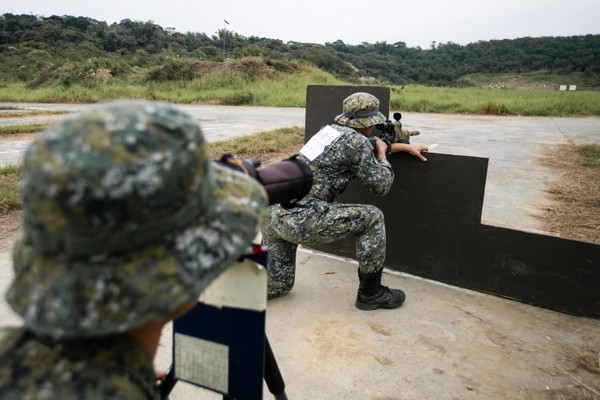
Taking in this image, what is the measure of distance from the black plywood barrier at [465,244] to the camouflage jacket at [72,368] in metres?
2.42

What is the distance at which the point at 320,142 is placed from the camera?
8.88ft

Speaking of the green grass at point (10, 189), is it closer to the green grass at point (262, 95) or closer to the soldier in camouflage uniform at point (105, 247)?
the soldier in camouflage uniform at point (105, 247)

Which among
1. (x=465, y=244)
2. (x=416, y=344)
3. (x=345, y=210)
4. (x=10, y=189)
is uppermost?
(x=345, y=210)

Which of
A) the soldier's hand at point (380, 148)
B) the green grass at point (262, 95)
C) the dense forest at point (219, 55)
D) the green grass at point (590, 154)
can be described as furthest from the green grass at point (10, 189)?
the dense forest at point (219, 55)

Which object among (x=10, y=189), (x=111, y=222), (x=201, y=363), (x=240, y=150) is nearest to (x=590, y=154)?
(x=240, y=150)

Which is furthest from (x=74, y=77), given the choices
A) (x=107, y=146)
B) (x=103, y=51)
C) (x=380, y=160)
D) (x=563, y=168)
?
(x=107, y=146)

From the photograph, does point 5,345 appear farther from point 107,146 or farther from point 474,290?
point 474,290

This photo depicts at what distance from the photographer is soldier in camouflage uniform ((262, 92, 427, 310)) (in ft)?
8.63

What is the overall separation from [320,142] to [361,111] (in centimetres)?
30

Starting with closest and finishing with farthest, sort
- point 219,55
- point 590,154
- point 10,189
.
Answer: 1. point 10,189
2. point 590,154
3. point 219,55

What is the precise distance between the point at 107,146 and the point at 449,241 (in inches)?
105

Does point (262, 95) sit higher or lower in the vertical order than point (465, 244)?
higher

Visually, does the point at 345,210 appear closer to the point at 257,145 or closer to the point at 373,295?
the point at 373,295

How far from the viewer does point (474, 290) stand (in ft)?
9.83
